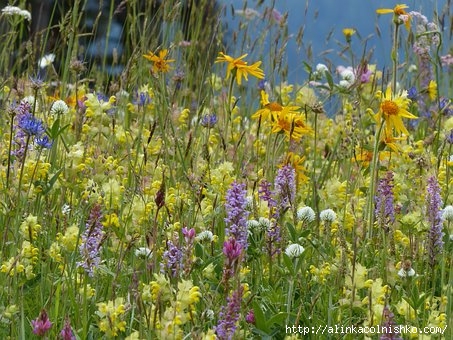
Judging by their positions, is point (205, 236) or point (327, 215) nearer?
point (205, 236)

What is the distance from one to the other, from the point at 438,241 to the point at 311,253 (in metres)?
0.43

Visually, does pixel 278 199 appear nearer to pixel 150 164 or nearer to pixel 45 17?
pixel 150 164

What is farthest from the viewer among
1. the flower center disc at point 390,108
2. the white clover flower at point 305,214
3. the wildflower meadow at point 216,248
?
the flower center disc at point 390,108

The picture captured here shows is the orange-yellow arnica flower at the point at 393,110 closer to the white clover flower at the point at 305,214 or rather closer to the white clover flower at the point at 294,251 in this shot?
the white clover flower at the point at 305,214

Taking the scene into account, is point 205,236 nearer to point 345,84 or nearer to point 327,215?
point 327,215

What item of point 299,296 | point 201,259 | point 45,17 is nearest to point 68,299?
point 201,259

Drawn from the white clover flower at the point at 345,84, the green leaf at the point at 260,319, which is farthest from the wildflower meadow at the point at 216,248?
the white clover flower at the point at 345,84

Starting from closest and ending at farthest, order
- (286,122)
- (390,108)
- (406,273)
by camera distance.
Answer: (406,273) < (390,108) < (286,122)

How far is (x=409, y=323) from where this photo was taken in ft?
6.54

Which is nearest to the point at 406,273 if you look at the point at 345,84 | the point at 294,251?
the point at 294,251

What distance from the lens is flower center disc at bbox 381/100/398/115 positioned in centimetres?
263

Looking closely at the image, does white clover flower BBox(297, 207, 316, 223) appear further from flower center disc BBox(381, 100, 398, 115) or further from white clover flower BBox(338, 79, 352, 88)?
white clover flower BBox(338, 79, 352, 88)

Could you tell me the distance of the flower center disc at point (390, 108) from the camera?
263cm

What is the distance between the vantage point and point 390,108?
263 cm
